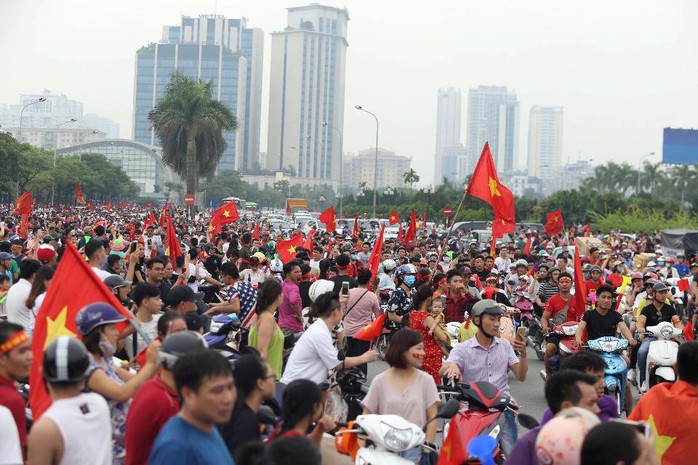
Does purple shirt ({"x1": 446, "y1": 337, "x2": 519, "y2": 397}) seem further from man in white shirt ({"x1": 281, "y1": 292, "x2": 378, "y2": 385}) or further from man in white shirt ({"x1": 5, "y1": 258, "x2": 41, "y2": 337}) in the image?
man in white shirt ({"x1": 5, "y1": 258, "x2": 41, "y2": 337})

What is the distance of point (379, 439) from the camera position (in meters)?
5.68

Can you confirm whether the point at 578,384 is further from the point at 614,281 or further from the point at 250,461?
the point at 614,281

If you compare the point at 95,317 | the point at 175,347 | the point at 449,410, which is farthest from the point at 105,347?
the point at 449,410

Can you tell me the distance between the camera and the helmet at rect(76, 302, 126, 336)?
18.3 feet

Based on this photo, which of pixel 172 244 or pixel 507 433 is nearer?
pixel 507 433

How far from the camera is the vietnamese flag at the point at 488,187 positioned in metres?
16.4

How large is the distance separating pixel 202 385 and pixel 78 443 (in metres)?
0.80

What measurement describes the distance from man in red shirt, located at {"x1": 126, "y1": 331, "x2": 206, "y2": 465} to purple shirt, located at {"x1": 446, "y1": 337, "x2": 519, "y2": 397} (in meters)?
3.43

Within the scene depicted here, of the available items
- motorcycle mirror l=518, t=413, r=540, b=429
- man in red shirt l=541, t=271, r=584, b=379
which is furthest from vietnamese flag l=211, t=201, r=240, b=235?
motorcycle mirror l=518, t=413, r=540, b=429

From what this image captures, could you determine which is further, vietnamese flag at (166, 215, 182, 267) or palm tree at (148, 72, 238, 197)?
palm tree at (148, 72, 238, 197)

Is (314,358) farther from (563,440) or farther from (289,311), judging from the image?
A: (289,311)

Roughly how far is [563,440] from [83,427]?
2026mm

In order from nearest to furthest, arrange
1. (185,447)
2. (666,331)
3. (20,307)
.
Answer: (185,447) < (20,307) < (666,331)

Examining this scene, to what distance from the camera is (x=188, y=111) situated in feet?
215
